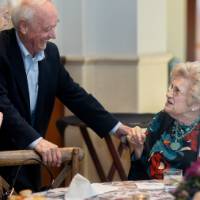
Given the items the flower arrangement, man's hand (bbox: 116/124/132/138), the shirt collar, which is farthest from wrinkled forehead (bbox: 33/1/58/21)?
the flower arrangement

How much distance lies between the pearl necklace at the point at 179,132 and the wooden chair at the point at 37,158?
38 cm

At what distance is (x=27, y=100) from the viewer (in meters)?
2.87

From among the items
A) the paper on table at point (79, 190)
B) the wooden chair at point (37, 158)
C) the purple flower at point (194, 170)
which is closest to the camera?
the purple flower at point (194, 170)

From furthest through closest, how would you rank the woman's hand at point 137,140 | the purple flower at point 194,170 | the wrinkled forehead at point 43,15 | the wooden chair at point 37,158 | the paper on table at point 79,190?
the wrinkled forehead at point 43,15, the woman's hand at point 137,140, the wooden chair at point 37,158, the paper on table at point 79,190, the purple flower at point 194,170

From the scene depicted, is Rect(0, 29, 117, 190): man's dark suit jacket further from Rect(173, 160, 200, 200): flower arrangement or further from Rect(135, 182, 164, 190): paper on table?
Rect(173, 160, 200, 200): flower arrangement

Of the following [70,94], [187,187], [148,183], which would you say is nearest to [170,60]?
[70,94]

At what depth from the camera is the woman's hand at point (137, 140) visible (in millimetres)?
2508

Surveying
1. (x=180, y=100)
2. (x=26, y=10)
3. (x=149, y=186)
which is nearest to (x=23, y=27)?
(x=26, y=10)

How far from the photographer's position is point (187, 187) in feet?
4.57

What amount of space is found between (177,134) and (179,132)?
0.01m

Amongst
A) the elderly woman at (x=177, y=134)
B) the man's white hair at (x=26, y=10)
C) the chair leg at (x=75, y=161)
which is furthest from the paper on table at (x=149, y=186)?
the man's white hair at (x=26, y=10)

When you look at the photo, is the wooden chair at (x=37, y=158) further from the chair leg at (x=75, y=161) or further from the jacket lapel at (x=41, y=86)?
the jacket lapel at (x=41, y=86)

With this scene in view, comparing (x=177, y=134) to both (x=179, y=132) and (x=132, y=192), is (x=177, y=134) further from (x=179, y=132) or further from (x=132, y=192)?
(x=132, y=192)

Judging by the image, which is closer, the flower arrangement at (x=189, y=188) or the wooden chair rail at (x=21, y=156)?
the flower arrangement at (x=189, y=188)
